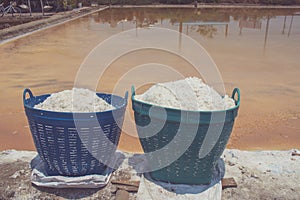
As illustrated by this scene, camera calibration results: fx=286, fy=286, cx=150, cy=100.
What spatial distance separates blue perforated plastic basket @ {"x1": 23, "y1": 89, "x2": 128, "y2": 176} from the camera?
175cm

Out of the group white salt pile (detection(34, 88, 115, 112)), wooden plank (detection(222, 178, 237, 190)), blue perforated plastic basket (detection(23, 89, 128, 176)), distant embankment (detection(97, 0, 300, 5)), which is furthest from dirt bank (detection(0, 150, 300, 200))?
distant embankment (detection(97, 0, 300, 5))

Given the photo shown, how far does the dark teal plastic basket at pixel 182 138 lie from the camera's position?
1.69 m

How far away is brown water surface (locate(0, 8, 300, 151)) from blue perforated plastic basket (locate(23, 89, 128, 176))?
3.00ft

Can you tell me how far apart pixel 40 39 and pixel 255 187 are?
862 centimetres

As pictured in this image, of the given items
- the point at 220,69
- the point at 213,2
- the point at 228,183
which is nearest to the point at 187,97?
the point at 228,183

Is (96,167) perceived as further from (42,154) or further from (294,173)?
(294,173)

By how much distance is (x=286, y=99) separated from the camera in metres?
4.21

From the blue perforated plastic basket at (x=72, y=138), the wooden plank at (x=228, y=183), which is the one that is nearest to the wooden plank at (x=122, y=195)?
the blue perforated plastic basket at (x=72, y=138)

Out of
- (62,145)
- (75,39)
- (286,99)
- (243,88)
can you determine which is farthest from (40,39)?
(62,145)

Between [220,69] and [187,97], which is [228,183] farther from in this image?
[220,69]

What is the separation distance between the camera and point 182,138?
175cm

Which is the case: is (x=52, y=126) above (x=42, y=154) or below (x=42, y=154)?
above

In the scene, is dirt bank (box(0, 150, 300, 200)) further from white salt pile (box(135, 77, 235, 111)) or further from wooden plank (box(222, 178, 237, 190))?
white salt pile (box(135, 77, 235, 111))

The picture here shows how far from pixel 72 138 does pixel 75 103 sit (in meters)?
0.25
